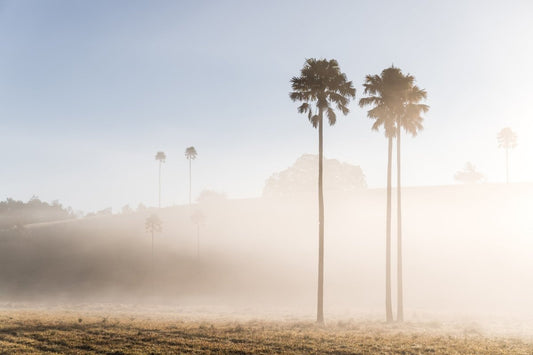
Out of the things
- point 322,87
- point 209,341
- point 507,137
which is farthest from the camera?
point 507,137

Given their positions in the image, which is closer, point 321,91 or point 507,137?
point 321,91

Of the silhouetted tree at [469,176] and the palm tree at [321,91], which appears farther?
the silhouetted tree at [469,176]

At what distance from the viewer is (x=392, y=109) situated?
33.1 m

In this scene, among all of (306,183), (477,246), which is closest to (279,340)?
(477,246)

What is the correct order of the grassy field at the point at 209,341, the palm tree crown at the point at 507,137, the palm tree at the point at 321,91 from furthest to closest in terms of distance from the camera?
the palm tree crown at the point at 507,137
the palm tree at the point at 321,91
the grassy field at the point at 209,341

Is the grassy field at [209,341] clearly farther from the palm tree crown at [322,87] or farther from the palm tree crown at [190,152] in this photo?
the palm tree crown at [190,152]

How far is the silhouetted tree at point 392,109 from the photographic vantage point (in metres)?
32.6

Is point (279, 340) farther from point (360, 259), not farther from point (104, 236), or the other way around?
point (104, 236)

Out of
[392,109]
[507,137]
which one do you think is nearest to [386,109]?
[392,109]

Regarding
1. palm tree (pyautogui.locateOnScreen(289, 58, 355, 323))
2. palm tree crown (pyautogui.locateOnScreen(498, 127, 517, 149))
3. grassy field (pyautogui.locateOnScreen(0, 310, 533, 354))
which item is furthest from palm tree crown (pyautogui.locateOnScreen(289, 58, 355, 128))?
palm tree crown (pyautogui.locateOnScreen(498, 127, 517, 149))

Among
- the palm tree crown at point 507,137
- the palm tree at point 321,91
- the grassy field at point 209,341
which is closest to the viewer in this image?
the grassy field at point 209,341

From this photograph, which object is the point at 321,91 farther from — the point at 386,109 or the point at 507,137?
the point at 507,137

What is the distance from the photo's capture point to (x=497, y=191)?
344 ft

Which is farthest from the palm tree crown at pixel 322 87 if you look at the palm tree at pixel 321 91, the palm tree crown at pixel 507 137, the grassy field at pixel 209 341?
the palm tree crown at pixel 507 137
